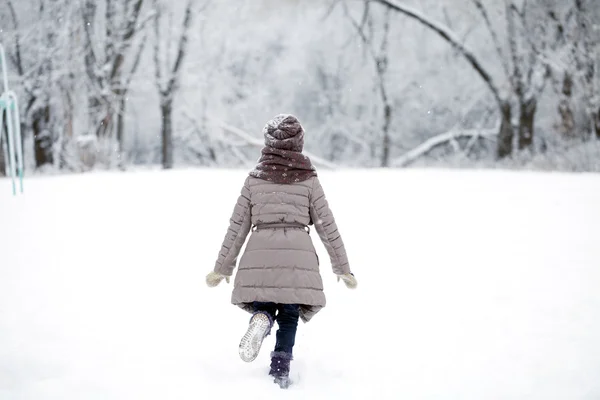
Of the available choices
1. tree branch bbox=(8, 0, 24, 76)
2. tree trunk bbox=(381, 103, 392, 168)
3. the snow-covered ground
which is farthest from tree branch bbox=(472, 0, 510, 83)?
tree branch bbox=(8, 0, 24, 76)

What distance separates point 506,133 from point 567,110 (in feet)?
6.17

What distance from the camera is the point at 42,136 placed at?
19.2 meters

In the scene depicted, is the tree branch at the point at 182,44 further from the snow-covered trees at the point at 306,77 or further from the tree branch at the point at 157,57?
the tree branch at the point at 157,57

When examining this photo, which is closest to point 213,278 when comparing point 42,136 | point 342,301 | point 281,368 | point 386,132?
point 281,368

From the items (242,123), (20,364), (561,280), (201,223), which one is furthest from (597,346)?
(242,123)

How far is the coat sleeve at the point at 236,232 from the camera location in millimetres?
3719

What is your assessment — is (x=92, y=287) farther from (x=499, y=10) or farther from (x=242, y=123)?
(x=242, y=123)

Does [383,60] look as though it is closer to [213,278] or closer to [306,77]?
[306,77]

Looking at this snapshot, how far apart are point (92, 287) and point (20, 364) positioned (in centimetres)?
193

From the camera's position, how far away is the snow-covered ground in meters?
3.83

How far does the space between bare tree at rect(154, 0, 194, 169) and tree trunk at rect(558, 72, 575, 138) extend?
10.9 metres

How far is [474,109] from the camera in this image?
23.2 meters

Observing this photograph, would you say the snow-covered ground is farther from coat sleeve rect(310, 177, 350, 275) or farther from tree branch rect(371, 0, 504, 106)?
tree branch rect(371, 0, 504, 106)

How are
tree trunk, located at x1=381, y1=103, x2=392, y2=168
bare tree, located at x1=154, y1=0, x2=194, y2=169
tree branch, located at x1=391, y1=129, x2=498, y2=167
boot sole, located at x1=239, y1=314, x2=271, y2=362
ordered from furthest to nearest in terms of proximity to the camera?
tree trunk, located at x1=381, y1=103, x2=392, y2=168 < tree branch, located at x1=391, y1=129, x2=498, y2=167 < bare tree, located at x1=154, y1=0, x2=194, y2=169 < boot sole, located at x1=239, y1=314, x2=271, y2=362
